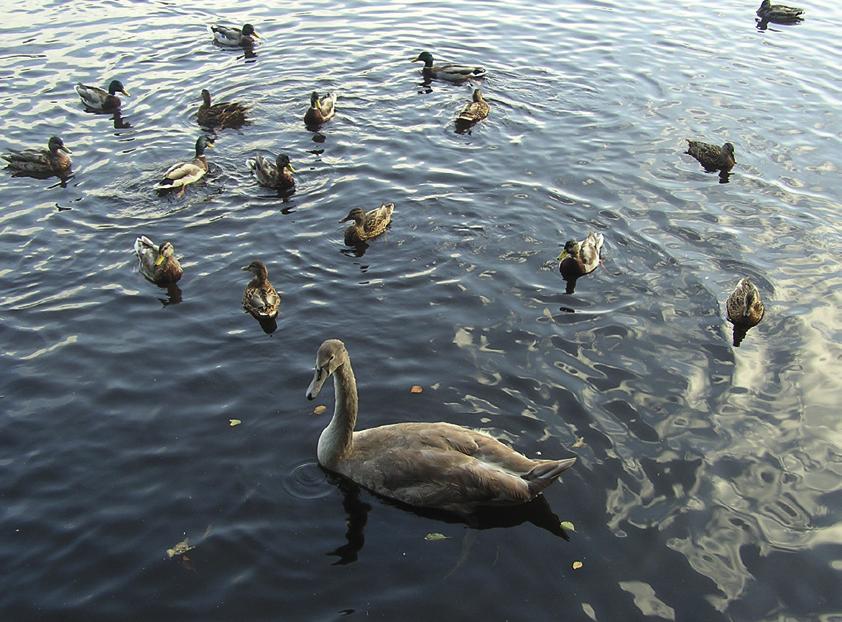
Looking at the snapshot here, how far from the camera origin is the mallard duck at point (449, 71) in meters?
22.6

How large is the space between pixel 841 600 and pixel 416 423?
517 cm

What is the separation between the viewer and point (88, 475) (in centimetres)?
952

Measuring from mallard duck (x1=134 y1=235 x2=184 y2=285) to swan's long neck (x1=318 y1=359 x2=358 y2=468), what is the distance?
5.34 meters

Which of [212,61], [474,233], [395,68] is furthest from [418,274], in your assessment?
[212,61]

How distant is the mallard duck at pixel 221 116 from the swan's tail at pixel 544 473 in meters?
14.0

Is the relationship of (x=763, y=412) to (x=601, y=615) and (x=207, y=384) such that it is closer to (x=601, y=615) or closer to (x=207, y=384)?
(x=601, y=615)

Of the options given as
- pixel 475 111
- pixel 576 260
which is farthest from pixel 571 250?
pixel 475 111

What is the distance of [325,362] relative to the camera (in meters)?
9.34

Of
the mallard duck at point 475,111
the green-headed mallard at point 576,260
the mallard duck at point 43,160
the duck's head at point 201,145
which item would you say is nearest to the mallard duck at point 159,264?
the duck's head at point 201,145

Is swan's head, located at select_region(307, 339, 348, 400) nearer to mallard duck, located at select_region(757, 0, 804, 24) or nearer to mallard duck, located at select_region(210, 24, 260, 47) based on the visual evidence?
mallard duck, located at select_region(210, 24, 260, 47)

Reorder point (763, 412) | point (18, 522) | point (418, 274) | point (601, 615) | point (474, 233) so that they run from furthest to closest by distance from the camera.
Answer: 1. point (474, 233)
2. point (418, 274)
3. point (763, 412)
4. point (18, 522)
5. point (601, 615)

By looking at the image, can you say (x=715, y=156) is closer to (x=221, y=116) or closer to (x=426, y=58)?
(x=426, y=58)

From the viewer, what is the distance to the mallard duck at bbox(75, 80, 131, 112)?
20328 millimetres

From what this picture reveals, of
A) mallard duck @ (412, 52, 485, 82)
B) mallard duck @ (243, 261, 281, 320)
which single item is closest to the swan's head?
mallard duck @ (243, 261, 281, 320)
